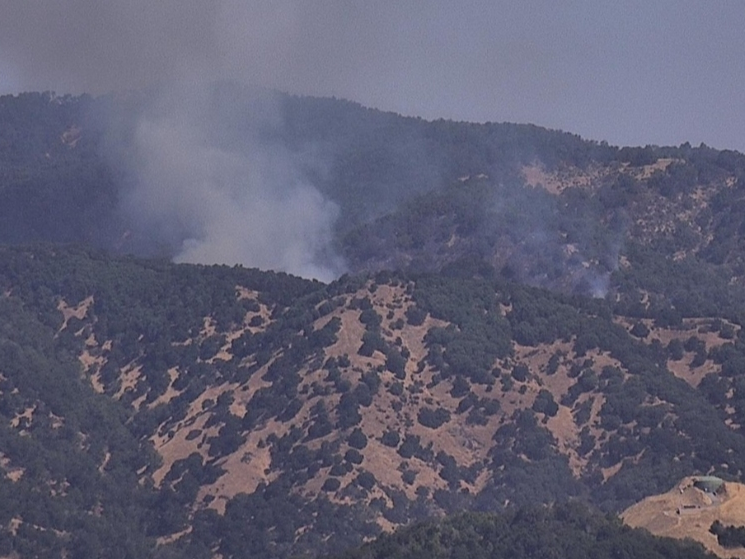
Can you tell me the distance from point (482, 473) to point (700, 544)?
5129 centimetres

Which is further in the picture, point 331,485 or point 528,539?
point 331,485

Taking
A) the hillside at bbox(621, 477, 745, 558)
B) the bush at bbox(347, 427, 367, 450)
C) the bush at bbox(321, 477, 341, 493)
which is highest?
the bush at bbox(347, 427, 367, 450)

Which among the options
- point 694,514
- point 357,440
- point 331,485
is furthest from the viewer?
point 357,440

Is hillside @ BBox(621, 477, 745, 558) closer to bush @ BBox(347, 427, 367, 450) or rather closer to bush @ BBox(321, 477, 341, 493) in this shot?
bush @ BBox(321, 477, 341, 493)

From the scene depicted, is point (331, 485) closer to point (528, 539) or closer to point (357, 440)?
point (357, 440)

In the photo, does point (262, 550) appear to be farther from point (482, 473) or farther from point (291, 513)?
point (482, 473)

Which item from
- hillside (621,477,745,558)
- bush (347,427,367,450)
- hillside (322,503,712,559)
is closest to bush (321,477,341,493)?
bush (347,427,367,450)

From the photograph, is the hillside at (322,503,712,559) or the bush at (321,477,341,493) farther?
the bush at (321,477,341,493)

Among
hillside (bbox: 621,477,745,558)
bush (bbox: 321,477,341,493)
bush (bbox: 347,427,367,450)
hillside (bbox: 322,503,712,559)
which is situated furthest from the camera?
bush (bbox: 347,427,367,450)

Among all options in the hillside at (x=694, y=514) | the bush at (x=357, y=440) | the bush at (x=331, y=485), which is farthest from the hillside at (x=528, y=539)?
the bush at (x=357, y=440)

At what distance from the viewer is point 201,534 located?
189250 mm

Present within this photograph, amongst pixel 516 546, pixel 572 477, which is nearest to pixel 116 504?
pixel 572 477

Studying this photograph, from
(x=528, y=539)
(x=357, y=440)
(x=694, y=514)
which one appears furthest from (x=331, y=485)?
(x=694, y=514)

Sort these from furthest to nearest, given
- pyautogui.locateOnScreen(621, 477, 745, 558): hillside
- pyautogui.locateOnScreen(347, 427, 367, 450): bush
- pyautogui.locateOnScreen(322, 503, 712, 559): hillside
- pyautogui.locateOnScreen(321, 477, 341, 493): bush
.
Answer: pyautogui.locateOnScreen(347, 427, 367, 450): bush, pyautogui.locateOnScreen(321, 477, 341, 493): bush, pyautogui.locateOnScreen(621, 477, 745, 558): hillside, pyautogui.locateOnScreen(322, 503, 712, 559): hillside
